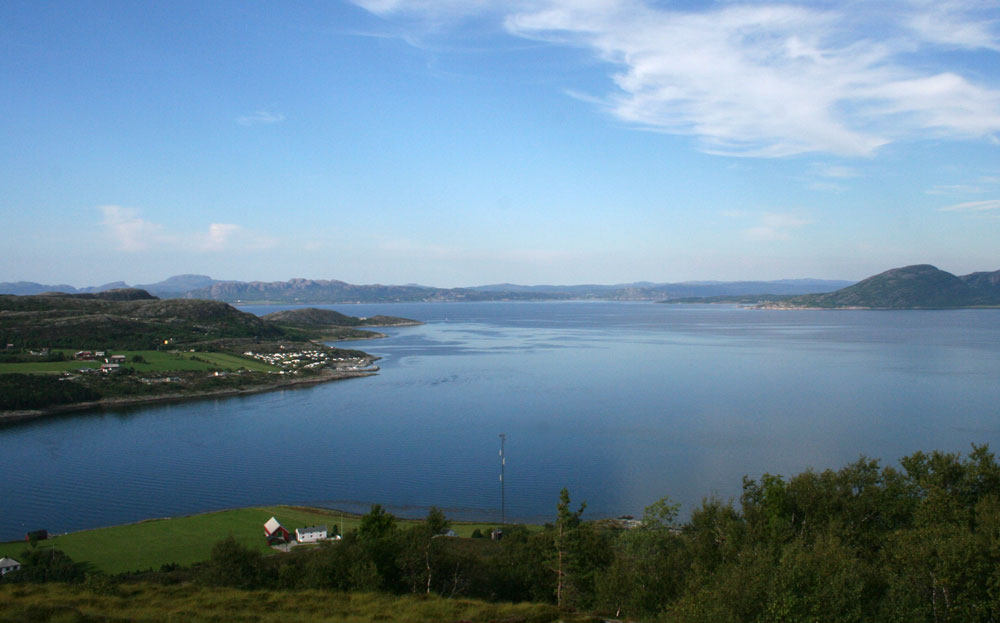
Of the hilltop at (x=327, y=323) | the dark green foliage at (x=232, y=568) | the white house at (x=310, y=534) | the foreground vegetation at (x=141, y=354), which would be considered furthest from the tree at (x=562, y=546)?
the hilltop at (x=327, y=323)

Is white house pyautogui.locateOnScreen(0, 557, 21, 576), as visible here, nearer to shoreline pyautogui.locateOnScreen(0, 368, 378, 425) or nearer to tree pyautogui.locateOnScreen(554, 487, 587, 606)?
tree pyautogui.locateOnScreen(554, 487, 587, 606)

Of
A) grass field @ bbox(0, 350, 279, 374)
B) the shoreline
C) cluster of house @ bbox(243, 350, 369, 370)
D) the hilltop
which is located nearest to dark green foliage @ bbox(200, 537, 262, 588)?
the shoreline

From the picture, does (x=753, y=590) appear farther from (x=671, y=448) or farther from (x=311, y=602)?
(x=671, y=448)

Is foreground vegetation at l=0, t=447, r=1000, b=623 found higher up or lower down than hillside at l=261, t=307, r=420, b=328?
lower down

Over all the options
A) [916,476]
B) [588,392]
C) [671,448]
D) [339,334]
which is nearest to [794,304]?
[339,334]

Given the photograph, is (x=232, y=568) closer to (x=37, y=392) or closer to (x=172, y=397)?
(x=37, y=392)

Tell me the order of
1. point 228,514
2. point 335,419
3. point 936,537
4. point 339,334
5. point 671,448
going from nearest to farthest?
point 936,537
point 228,514
point 671,448
point 335,419
point 339,334

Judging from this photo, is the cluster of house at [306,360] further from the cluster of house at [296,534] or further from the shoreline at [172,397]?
the cluster of house at [296,534]
